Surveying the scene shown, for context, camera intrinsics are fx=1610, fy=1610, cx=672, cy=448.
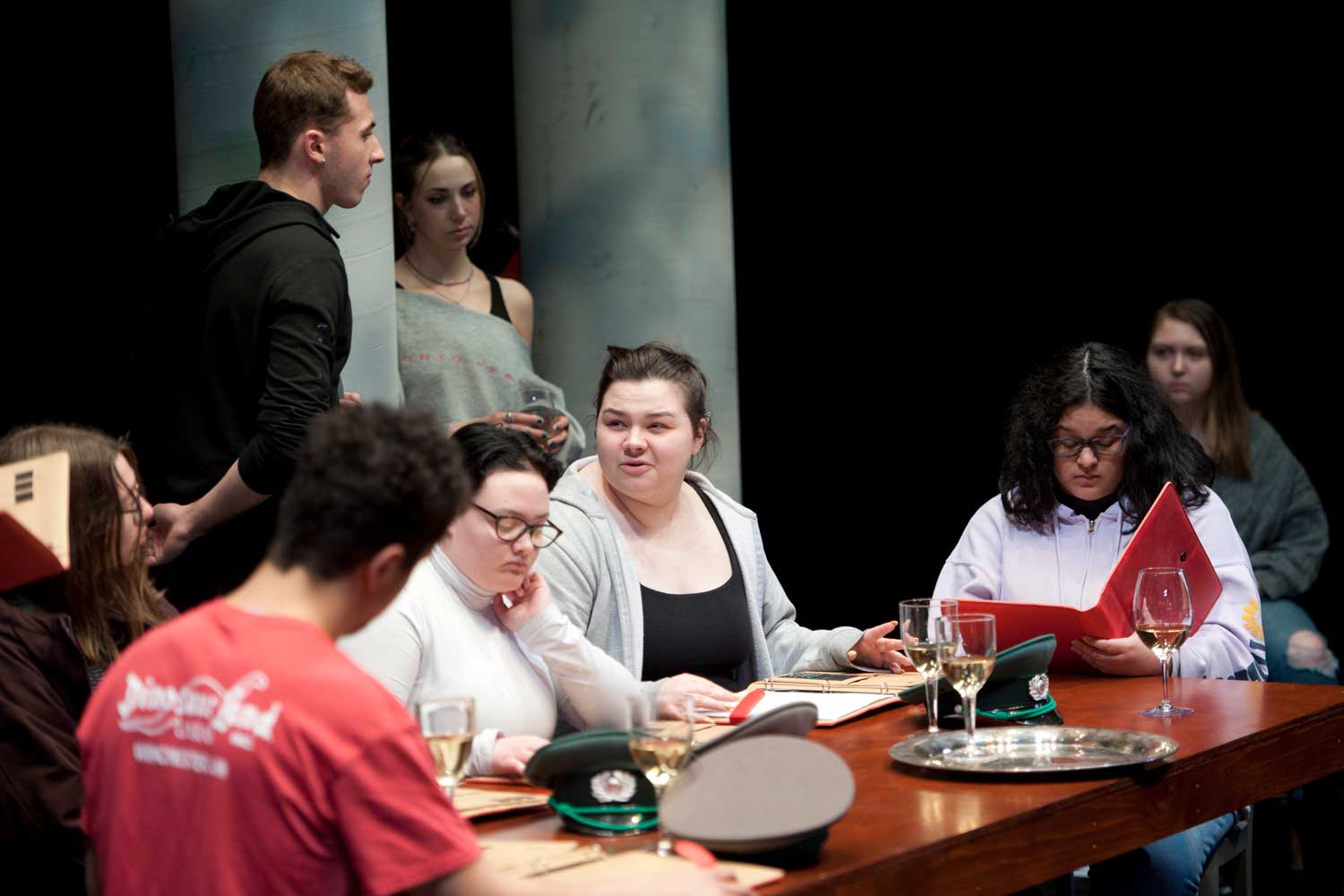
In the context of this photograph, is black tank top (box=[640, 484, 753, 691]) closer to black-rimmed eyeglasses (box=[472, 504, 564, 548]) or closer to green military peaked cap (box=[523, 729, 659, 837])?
black-rimmed eyeglasses (box=[472, 504, 564, 548])

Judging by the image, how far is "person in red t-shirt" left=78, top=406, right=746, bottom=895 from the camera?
4.52 feet

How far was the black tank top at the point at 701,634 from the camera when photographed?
2998mm

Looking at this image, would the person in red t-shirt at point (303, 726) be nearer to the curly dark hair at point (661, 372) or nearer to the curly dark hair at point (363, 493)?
the curly dark hair at point (363, 493)

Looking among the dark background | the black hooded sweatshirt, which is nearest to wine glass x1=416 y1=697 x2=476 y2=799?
the black hooded sweatshirt

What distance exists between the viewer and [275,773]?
1.37m

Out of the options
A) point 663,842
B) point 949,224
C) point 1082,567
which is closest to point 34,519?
point 663,842

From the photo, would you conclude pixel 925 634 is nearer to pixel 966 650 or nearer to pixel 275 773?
pixel 966 650

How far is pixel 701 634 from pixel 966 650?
924mm

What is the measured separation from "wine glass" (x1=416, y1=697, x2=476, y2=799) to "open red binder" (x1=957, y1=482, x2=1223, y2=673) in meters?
1.20

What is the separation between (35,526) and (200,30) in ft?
5.23

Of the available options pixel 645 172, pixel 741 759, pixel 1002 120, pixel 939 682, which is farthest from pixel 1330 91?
pixel 741 759

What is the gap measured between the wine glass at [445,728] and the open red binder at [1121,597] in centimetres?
120

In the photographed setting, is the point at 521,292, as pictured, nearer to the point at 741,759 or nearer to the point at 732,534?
the point at 732,534

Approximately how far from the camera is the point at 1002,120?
531 centimetres
